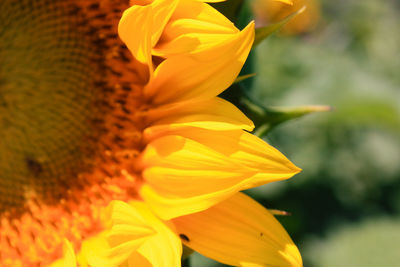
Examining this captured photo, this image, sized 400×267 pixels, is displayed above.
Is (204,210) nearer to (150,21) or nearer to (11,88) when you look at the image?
(150,21)

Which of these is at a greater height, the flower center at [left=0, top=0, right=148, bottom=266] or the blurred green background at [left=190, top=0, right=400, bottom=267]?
the flower center at [left=0, top=0, right=148, bottom=266]

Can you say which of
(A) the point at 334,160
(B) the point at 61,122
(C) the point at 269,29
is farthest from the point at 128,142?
(A) the point at 334,160

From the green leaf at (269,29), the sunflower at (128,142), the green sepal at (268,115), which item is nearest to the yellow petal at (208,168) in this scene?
the sunflower at (128,142)

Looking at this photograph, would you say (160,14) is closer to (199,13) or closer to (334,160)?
(199,13)

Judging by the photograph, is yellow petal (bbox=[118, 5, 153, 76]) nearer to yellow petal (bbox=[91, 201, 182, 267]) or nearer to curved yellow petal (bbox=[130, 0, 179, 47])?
curved yellow petal (bbox=[130, 0, 179, 47])

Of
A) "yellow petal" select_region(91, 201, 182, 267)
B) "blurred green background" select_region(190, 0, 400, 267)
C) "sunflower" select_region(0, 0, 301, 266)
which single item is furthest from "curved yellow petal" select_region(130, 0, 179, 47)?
"blurred green background" select_region(190, 0, 400, 267)
